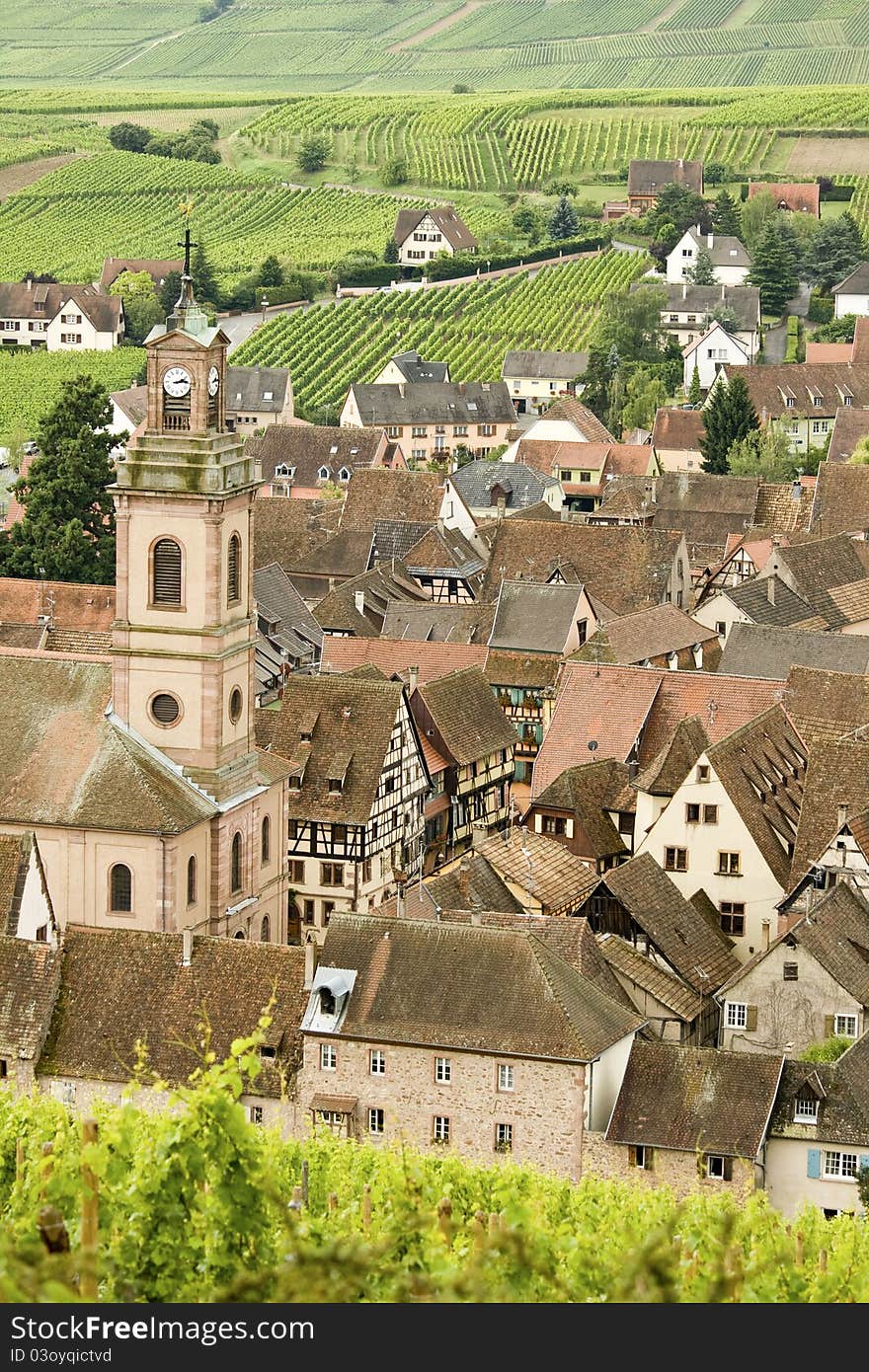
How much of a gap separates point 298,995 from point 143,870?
30.3ft

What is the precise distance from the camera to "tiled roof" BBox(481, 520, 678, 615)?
109 m

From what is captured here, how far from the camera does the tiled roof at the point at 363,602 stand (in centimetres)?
10319

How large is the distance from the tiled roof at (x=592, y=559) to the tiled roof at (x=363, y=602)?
11.4 feet

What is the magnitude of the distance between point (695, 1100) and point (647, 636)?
4163cm

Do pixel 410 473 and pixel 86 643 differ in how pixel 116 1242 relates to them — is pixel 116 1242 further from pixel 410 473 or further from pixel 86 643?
pixel 410 473

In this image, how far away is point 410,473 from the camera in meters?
126

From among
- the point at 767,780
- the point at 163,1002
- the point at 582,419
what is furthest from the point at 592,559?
the point at 163,1002

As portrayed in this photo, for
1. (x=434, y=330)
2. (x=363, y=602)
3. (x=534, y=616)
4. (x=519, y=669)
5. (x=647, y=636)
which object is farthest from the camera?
(x=434, y=330)

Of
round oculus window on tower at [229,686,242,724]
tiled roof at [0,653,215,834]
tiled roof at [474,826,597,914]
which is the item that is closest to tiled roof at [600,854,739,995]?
tiled roof at [474,826,597,914]

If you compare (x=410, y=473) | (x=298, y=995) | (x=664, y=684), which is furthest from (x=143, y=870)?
(x=410, y=473)

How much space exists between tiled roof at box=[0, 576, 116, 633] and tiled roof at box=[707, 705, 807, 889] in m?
23.4

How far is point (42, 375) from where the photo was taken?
577 feet

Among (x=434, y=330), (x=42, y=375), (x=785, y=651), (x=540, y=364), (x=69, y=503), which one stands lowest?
(x=785, y=651)

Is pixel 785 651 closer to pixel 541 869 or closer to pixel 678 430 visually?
pixel 541 869
